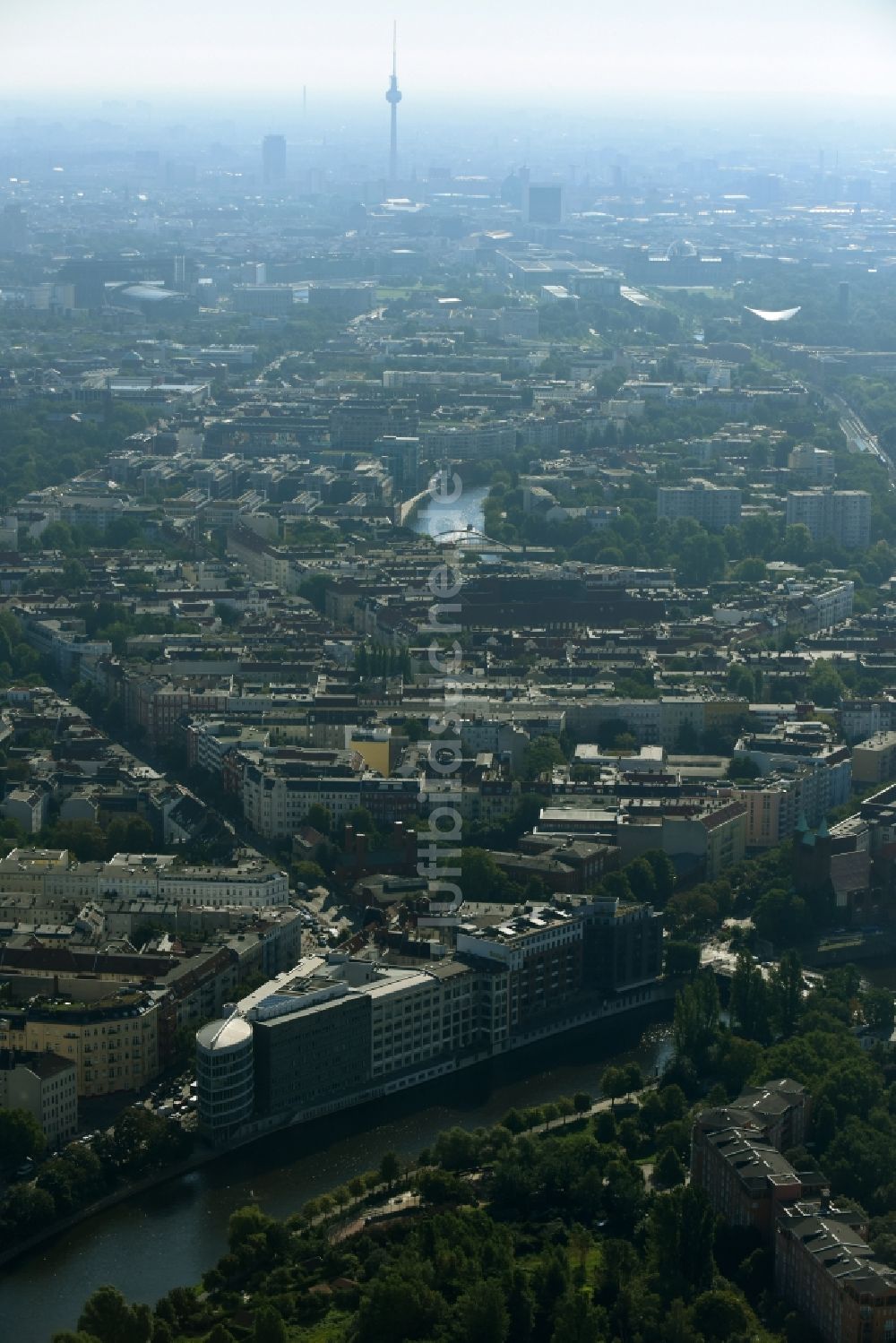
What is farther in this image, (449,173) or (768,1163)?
(449,173)

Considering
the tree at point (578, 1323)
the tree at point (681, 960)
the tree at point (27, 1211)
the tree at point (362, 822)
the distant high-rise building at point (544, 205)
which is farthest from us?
the distant high-rise building at point (544, 205)

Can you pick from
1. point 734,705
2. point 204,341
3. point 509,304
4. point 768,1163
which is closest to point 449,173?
point 509,304

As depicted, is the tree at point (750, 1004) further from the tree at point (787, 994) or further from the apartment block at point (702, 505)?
the apartment block at point (702, 505)

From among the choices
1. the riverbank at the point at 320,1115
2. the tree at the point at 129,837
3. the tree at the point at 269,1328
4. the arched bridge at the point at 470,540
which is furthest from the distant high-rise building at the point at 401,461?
the tree at the point at 269,1328

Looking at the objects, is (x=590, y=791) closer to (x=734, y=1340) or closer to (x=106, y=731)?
(x=106, y=731)

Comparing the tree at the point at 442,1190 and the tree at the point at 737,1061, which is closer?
the tree at the point at 442,1190

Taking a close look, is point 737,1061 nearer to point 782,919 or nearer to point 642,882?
point 782,919

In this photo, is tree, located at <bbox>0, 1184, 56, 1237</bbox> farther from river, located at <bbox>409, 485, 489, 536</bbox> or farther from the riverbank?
river, located at <bbox>409, 485, 489, 536</bbox>
